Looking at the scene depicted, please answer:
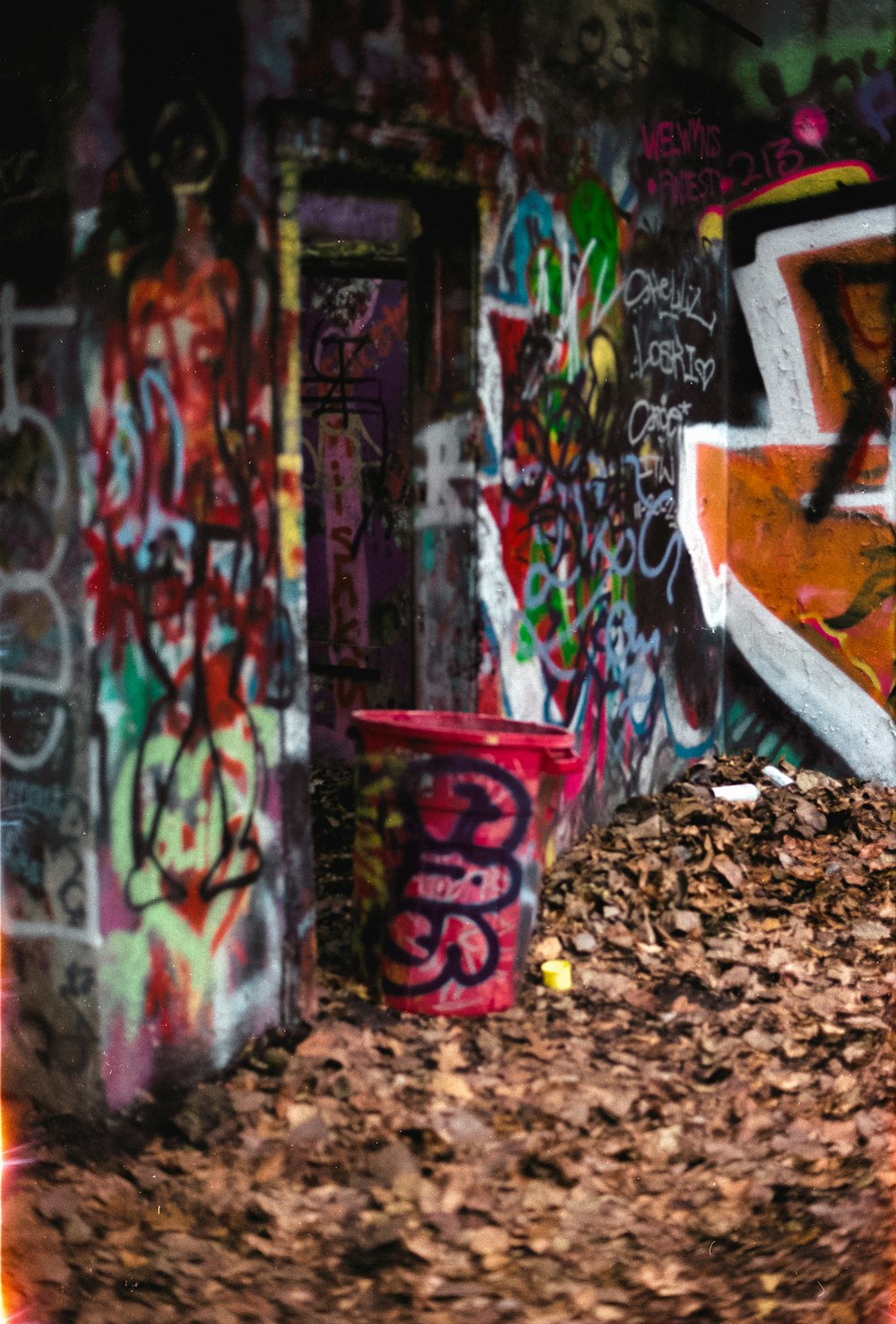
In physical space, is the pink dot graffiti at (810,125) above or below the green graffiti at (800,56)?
below

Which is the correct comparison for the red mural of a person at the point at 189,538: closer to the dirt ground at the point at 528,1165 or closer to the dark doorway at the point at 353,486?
the dirt ground at the point at 528,1165

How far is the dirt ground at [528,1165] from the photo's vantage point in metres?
3.68

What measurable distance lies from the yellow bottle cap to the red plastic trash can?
32 centimetres

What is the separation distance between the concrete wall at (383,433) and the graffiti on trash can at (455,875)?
371mm

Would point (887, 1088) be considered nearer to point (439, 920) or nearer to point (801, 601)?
point (439, 920)

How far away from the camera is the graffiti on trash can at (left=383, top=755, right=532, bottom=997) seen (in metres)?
4.92

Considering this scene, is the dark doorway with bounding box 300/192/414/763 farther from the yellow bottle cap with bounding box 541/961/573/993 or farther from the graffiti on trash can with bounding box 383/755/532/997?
the graffiti on trash can with bounding box 383/755/532/997

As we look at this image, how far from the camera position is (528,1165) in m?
4.23

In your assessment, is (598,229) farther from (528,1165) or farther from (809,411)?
(528,1165)

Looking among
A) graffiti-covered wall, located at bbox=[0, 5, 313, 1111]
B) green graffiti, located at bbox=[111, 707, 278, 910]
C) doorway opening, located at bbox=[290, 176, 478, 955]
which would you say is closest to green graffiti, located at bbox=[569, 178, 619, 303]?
doorway opening, located at bbox=[290, 176, 478, 955]

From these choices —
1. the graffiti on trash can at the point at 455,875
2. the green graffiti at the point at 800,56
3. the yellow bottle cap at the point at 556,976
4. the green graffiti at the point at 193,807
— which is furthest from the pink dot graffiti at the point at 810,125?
the green graffiti at the point at 193,807

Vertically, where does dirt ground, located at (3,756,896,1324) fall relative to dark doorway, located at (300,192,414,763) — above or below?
below

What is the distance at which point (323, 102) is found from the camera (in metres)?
4.78

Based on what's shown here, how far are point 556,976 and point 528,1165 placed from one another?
130cm
